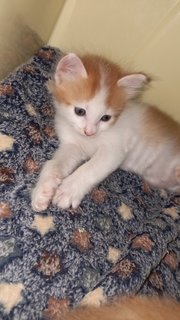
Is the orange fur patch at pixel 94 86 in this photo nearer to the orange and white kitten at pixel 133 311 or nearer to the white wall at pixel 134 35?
the white wall at pixel 134 35


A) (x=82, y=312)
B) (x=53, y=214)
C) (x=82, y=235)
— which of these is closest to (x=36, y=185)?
(x=53, y=214)

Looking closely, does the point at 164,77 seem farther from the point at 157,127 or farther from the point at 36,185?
the point at 36,185

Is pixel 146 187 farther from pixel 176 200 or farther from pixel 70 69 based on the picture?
pixel 70 69

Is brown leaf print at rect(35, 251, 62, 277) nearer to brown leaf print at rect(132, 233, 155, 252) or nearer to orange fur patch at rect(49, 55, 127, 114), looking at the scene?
brown leaf print at rect(132, 233, 155, 252)

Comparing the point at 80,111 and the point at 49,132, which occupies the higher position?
the point at 80,111

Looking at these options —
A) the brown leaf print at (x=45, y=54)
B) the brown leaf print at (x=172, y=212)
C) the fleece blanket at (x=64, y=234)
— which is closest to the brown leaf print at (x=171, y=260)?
the fleece blanket at (x=64, y=234)

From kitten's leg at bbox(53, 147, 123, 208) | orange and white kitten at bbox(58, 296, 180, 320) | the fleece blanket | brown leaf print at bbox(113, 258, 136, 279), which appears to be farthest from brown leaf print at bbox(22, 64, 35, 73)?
A: orange and white kitten at bbox(58, 296, 180, 320)

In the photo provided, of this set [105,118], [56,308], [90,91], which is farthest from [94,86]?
[56,308]
